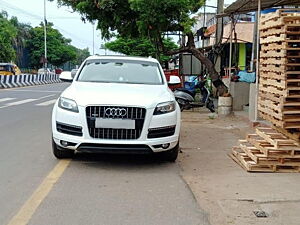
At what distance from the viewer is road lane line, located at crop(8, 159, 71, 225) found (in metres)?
4.46

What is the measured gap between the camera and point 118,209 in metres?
4.83

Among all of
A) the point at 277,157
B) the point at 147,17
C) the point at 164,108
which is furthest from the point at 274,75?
the point at 147,17

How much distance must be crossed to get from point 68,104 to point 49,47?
216 feet

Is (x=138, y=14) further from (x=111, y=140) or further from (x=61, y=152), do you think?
(x=111, y=140)

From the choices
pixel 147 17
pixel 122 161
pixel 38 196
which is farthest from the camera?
pixel 147 17

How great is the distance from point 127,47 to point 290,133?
31.1m

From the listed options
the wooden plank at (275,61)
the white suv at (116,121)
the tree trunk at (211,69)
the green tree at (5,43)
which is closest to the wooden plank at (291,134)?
the wooden plank at (275,61)

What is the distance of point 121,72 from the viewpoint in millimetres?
8086

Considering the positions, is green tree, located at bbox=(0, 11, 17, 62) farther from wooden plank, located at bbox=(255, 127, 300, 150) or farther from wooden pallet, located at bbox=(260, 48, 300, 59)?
wooden pallet, located at bbox=(260, 48, 300, 59)

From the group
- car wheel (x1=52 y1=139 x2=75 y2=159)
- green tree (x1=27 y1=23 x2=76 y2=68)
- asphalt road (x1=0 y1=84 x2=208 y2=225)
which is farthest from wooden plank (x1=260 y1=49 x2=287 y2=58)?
green tree (x1=27 y1=23 x2=76 y2=68)

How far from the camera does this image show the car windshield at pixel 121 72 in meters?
7.90

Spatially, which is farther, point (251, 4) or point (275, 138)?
point (251, 4)

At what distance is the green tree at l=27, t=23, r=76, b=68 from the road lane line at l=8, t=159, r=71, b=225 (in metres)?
63.3

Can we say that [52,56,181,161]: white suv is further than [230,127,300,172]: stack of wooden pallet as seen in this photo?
No
